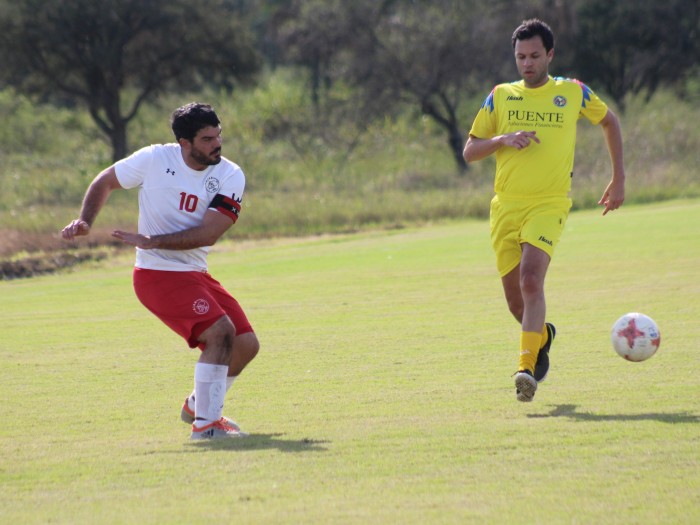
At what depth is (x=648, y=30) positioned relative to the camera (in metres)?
46.1

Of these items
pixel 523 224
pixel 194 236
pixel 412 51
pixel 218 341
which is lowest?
pixel 412 51

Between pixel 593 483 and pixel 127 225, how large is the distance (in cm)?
2089

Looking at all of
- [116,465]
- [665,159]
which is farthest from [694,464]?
[665,159]

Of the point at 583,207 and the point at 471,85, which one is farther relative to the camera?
the point at 471,85

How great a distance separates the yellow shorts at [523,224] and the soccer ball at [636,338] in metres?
0.79

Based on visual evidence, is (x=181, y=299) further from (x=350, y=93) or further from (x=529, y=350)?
(x=350, y=93)

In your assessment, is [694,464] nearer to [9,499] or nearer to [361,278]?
[9,499]

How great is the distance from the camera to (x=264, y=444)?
6.42 meters

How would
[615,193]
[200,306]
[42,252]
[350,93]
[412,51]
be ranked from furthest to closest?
[350,93], [412,51], [42,252], [615,193], [200,306]

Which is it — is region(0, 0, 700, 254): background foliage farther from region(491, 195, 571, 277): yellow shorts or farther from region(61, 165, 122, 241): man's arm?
region(61, 165, 122, 241): man's arm

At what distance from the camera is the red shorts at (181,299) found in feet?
22.5

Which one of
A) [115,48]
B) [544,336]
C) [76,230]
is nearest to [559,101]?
[544,336]

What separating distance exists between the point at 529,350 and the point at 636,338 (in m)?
0.96

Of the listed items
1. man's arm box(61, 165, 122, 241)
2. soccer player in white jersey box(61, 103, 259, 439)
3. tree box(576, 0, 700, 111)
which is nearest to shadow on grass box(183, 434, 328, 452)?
soccer player in white jersey box(61, 103, 259, 439)
